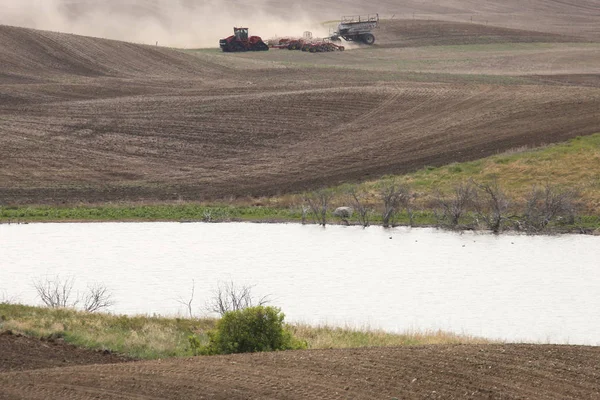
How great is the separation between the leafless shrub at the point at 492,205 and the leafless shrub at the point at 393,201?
97.8 inches

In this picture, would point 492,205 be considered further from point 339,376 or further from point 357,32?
point 357,32

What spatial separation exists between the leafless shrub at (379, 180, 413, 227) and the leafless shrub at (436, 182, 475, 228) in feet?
3.75

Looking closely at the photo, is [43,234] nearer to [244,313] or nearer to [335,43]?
[244,313]

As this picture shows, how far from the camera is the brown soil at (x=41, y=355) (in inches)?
731

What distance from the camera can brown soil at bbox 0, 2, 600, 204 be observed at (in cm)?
4966

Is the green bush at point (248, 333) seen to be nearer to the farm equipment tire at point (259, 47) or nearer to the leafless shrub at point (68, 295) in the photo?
the leafless shrub at point (68, 295)

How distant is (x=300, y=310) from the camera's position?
29.2 metres

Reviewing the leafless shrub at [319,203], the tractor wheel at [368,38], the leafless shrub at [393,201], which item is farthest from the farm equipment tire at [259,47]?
the leafless shrub at [393,201]

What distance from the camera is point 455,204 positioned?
42219 millimetres

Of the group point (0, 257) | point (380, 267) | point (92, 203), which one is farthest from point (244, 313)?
point (92, 203)

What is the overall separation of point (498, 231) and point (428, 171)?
8.80m

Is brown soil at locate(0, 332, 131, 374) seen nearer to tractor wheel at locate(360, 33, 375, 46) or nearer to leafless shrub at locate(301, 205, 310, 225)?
leafless shrub at locate(301, 205, 310, 225)

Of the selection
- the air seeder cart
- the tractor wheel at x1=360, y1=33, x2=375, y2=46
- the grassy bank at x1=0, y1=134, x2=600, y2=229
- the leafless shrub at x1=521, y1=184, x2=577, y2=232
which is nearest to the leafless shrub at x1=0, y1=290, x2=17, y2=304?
the grassy bank at x1=0, y1=134, x2=600, y2=229

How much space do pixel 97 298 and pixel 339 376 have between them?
13.3m
